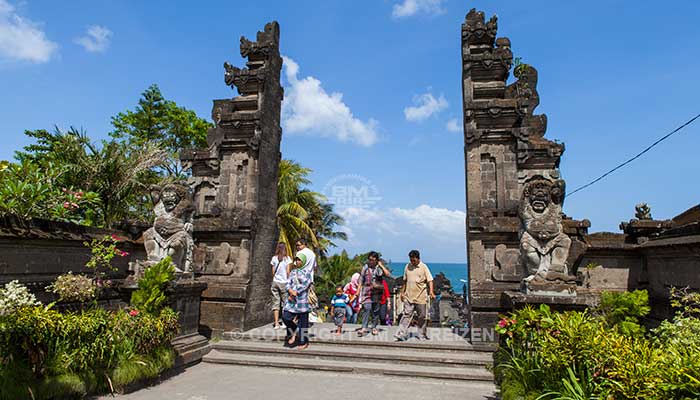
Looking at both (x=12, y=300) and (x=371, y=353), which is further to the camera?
(x=371, y=353)

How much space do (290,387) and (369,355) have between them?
171cm

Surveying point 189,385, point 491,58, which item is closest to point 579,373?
point 189,385

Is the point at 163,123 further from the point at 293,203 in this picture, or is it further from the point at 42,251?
the point at 42,251

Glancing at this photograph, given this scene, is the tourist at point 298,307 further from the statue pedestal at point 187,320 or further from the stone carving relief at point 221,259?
the stone carving relief at point 221,259

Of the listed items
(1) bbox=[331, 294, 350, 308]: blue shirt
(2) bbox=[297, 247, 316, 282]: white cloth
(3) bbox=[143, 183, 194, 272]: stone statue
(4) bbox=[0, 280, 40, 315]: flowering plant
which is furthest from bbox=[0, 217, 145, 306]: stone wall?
(1) bbox=[331, 294, 350, 308]: blue shirt

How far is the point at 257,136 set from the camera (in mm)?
10000

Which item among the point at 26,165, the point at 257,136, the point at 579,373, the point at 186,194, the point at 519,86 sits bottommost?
the point at 579,373

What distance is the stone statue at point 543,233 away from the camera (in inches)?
252

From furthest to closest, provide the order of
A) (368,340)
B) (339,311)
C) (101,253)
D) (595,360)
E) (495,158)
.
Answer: (495,158) < (339,311) < (368,340) < (101,253) < (595,360)

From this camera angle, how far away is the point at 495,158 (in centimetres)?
915

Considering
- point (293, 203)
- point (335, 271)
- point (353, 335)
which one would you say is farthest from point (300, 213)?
point (353, 335)

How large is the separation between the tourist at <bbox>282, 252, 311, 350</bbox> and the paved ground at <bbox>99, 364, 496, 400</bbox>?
2.97 feet

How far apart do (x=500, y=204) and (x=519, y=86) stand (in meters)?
3.27

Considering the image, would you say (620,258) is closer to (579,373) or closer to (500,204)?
(500,204)
